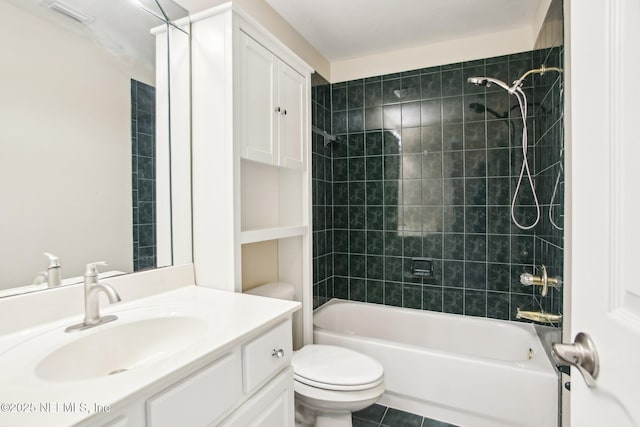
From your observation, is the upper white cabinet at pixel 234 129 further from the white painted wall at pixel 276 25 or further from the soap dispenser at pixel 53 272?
the soap dispenser at pixel 53 272

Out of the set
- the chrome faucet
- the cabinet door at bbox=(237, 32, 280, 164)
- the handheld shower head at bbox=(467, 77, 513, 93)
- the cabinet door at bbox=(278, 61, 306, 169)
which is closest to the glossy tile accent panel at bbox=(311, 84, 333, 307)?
the cabinet door at bbox=(278, 61, 306, 169)

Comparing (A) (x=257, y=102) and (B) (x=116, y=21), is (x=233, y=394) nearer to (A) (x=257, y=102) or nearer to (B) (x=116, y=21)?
(A) (x=257, y=102)

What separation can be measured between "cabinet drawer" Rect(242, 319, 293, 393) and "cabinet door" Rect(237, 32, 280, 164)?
2.60 ft

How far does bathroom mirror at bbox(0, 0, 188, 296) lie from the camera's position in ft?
3.16

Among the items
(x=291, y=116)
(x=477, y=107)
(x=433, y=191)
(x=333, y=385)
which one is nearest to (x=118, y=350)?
(x=333, y=385)

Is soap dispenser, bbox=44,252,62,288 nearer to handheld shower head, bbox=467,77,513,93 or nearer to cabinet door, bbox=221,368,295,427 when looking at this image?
cabinet door, bbox=221,368,295,427

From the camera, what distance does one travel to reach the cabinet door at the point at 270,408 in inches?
35.6

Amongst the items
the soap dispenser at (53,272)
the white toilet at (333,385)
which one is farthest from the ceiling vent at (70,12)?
the white toilet at (333,385)

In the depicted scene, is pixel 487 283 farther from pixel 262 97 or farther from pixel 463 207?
pixel 262 97
